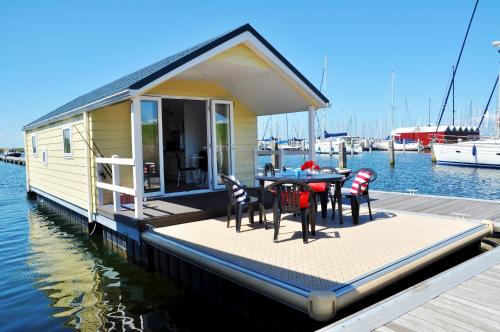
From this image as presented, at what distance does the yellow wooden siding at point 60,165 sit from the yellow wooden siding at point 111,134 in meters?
0.55

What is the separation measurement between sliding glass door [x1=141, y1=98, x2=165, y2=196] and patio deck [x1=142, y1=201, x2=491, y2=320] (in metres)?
2.07

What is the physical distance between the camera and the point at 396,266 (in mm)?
3863

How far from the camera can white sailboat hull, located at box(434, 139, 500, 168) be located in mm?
25266

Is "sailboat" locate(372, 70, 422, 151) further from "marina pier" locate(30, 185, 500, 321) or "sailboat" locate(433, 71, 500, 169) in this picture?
"marina pier" locate(30, 185, 500, 321)

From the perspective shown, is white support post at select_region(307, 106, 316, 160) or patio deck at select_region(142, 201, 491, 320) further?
white support post at select_region(307, 106, 316, 160)

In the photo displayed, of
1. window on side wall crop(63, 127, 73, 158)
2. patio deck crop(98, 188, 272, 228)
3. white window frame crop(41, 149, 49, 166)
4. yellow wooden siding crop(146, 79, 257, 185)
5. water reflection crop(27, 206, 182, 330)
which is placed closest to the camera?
water reflection crop(27, 206, 182, 330)

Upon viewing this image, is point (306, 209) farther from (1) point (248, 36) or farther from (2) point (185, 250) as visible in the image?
(1) point (248, 36)

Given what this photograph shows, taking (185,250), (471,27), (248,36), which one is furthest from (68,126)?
(471,27)

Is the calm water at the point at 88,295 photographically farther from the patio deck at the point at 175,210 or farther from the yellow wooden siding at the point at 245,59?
the yellow wooden siding at the point at 245,59

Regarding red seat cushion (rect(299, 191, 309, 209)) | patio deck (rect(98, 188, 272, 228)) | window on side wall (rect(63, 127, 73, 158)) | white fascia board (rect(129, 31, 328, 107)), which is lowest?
patio deck (rect(98, 188, 272, 228))

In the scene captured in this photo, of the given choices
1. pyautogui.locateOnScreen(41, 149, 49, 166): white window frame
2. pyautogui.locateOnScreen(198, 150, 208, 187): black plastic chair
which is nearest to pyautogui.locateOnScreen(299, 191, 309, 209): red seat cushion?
pyautogui.locateOnScreen(198, 150, 208, 187): black plastic chair

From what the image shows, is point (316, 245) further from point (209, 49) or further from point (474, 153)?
point (474, 153)

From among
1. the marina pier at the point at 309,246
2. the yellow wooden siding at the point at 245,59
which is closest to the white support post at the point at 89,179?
the marina pier at the point at 309,246

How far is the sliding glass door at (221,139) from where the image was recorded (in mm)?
8477
